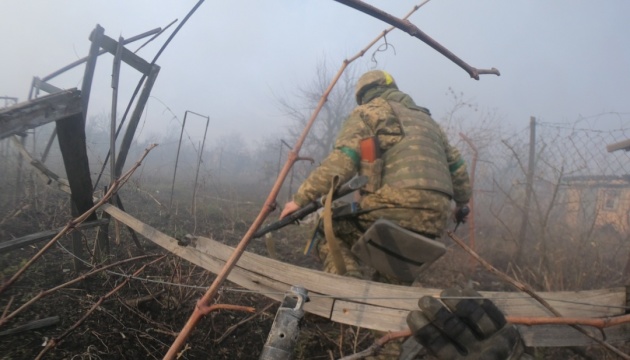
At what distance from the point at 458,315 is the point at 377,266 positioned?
3.39 feet

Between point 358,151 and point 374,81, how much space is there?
2.65 feet

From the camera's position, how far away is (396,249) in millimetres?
2023

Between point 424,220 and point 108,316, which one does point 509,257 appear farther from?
point 108,316

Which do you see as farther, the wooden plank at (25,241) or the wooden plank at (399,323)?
the wooden plank at (25,241)

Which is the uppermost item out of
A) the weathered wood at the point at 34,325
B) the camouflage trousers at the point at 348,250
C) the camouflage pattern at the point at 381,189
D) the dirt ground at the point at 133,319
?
the camouflage pattern at the point at 381,189

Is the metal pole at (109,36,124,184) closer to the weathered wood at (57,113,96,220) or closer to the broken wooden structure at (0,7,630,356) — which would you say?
the weathered wood at (57,113,96,220)

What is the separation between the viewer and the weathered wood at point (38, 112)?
155 centimetres

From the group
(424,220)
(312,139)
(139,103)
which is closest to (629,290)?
(424,220)

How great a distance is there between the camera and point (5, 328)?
1.88m

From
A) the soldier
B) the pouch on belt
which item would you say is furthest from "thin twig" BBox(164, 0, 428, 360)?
the soldier

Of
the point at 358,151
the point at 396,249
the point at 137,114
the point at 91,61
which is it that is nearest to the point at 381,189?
the point at 358,151

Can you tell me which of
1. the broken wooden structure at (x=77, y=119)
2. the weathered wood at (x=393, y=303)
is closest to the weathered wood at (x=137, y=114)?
the broken wooden structure at (x=77, y=119)

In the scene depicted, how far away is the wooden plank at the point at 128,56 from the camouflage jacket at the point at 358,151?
164 centimetres

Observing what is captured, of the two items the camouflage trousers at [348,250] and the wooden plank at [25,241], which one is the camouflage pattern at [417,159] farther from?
the wooden plank at [25,241]
